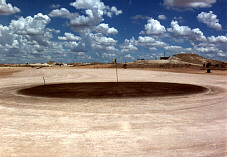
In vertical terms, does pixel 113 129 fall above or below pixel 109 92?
below

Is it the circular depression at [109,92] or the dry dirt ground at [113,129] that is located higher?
the circular depression at [109,92]

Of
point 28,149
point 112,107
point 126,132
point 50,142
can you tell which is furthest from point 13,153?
point 112,107

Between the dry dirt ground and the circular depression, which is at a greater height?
the circular depression

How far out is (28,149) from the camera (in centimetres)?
640

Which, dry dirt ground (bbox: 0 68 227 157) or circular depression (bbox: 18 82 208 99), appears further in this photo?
circular depression (bbox: 18 82 208 99)

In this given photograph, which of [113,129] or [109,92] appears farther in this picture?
[109,92]

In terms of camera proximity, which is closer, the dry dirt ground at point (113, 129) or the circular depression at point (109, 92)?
the dry dirt ground at point (113, 129)

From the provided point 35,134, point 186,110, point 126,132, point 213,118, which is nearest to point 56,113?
point 35,134

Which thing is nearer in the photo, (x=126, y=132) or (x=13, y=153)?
(x=13, y=153)

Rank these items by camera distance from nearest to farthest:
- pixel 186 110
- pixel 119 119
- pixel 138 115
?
pixel 119 119
pixel 138 115
pixel 186 110

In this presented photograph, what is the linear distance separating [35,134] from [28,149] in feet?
3.78

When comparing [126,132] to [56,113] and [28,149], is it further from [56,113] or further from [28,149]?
[56,113]

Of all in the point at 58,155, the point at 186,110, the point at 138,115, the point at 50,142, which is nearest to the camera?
the point at 58,155

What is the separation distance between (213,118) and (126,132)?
431cm
